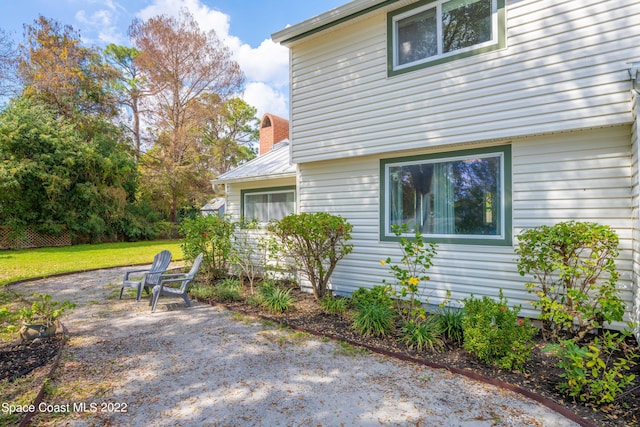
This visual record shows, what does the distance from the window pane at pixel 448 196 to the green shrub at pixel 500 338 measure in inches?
66.9

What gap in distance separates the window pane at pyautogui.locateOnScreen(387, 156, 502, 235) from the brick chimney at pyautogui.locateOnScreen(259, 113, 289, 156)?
8669 millimetres

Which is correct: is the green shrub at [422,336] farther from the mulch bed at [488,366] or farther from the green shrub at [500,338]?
the green shrub at [500,338]

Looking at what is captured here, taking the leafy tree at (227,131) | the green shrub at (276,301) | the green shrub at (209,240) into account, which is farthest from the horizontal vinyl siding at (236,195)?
the leafy tree at (227,131)

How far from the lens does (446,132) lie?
17.1 feet

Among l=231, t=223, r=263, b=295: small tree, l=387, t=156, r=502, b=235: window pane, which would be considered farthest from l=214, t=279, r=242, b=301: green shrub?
l=387, t=156, r=502, b=235: window pane

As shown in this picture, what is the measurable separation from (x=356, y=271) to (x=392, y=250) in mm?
881

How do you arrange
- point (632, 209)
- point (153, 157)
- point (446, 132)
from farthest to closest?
point (153, 157) < point (446, 132) < point (632, 209)

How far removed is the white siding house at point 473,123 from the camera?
4.16 m

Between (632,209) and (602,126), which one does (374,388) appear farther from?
(602,126)

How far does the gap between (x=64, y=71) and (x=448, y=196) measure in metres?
23.1

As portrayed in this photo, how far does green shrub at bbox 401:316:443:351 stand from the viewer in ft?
13.3

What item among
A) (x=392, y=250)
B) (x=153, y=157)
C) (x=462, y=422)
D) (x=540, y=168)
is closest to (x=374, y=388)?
(x=462, y=422)

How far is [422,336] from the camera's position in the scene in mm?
4109

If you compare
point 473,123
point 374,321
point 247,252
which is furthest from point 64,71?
point 374,321
